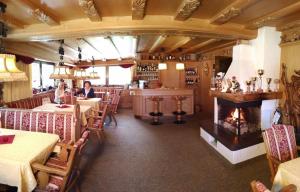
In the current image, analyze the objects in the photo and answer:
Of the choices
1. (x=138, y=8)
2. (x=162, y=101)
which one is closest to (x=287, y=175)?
(x=138, y=8)

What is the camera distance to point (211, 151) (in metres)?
3.94

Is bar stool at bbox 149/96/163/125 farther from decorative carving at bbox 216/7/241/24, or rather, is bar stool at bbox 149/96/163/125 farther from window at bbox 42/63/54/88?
window at bbox 42/63/54/88

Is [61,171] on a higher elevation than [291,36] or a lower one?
lower

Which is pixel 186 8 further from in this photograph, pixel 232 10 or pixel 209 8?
pixel 232 10

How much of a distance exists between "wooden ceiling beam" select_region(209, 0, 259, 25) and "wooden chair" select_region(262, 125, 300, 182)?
1.59 metres

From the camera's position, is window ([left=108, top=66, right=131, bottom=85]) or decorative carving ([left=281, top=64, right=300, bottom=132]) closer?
decorative carving ([left=281, top=64, right=300, bottom=132])

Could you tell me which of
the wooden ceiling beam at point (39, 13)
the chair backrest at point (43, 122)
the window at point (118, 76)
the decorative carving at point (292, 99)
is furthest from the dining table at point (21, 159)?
the window at point (118, 76)

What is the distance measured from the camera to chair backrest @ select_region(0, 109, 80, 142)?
289cm

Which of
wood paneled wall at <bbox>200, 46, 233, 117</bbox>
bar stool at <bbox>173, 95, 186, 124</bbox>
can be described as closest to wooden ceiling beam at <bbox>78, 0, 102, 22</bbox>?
bar stool at <bbox>173, 95, 186, 124</bbox>

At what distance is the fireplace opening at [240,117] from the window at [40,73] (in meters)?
5.39

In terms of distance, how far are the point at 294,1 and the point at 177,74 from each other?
6.10m

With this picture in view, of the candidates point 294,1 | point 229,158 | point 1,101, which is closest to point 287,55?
point 294,1

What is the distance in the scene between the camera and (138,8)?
8.89 ft

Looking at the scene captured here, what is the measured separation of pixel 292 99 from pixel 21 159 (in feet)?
14.2
